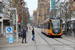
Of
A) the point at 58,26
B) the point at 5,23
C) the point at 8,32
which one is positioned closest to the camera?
the point at 8,32

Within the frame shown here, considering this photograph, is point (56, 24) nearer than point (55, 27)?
No

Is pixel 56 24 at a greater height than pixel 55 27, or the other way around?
pixel 56 24

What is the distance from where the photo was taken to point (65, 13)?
87.9 feet

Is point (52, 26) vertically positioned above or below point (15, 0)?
below

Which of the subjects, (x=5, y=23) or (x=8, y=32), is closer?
(x=8, y=32)

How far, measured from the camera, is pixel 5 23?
31.5 m

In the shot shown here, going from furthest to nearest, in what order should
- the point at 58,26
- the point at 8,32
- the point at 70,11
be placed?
the point at 70,11
the point at 58,26
the point at 8,32

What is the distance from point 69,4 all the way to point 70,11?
167cm

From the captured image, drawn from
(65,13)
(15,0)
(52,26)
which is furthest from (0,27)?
(65,13)

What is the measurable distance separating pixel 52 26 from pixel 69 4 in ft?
23.6

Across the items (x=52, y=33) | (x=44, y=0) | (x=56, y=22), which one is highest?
(x=44, y=0)

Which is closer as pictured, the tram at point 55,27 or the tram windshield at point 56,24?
the tram at point 55,27

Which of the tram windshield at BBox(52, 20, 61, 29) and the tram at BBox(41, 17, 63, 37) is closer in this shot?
the tram at BBox(41, 17, 63, 37)

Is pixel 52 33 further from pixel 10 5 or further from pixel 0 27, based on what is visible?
pixel 0 27
